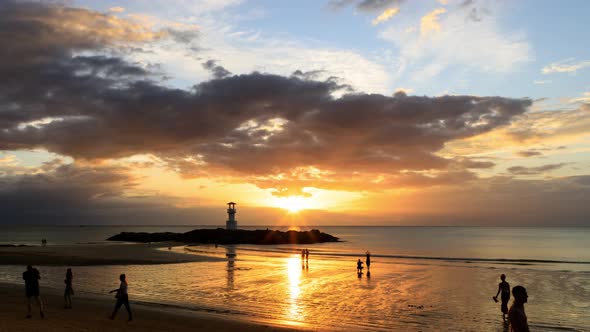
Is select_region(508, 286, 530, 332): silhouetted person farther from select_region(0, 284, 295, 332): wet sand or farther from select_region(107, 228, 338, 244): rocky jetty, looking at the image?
select_region(107, 228, 338, 244): rocky jetty

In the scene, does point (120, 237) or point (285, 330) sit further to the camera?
point (120, 237)

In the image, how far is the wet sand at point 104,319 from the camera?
49.9 ft

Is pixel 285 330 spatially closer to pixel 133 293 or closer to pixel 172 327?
pixel 172 327

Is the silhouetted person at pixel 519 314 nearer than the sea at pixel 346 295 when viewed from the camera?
Yes

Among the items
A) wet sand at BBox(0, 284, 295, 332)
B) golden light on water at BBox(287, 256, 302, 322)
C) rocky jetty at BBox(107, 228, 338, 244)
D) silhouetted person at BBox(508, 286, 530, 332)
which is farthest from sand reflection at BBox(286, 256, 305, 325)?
rocky jetty at BBox(107, 228, 338, 244)

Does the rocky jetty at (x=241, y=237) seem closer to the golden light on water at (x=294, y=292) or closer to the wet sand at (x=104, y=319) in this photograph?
the golden light on water at (x=294, y=292)

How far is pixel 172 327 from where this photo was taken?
16203 millimetres

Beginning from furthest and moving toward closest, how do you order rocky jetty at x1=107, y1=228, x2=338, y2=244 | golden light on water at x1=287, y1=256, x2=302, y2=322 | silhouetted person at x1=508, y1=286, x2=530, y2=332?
rocky jetty at x1=107, y1=228, x2=338, y2=244 < golden light on water at x1=287, y1=256, x2=302, y2=322 < silhouetted person at x1=508, y1=286, x2=530, y2=332

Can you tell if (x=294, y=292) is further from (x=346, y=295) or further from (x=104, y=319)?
(x=104, y=319)

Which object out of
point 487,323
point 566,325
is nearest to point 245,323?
point 487,323

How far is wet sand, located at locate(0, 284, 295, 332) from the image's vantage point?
15223 millimetres

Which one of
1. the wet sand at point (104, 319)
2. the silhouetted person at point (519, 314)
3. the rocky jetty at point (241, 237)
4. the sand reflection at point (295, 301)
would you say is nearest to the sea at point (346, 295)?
the sand reflection at point (295, 301)

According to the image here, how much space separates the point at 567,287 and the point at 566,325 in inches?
597

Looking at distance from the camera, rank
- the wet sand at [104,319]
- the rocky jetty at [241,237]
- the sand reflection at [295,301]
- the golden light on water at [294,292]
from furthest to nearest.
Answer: the rocky jetty at [241,237]
the golden light on water at [294,292]
the sand reflection at [295,301]
the wet sand at [104,319]
